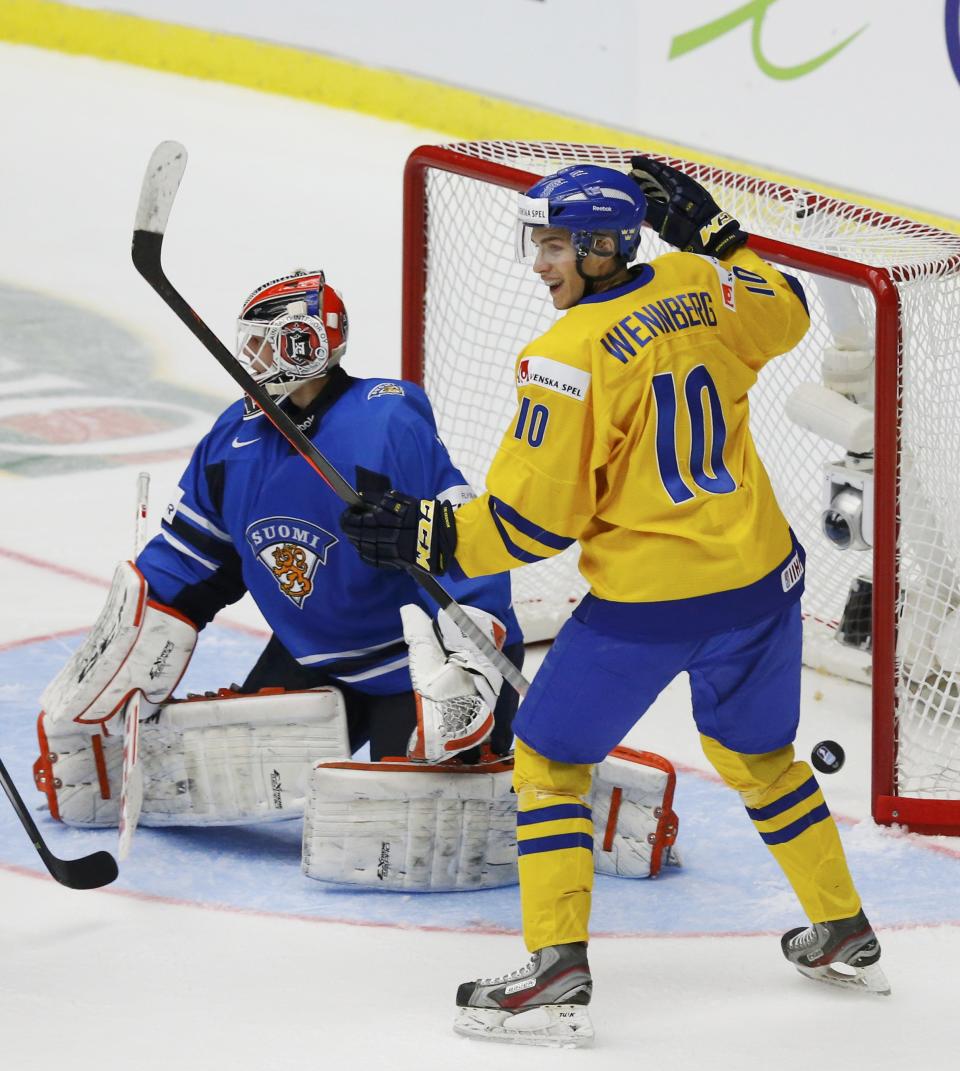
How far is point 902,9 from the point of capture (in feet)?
19.3

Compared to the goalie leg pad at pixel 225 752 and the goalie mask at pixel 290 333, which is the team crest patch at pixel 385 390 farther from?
the goalie leg pad at pixel 225 752

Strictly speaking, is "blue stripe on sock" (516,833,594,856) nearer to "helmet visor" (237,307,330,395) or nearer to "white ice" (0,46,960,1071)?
"white ice" (0,46,960,1071)

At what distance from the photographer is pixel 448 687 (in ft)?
9.64

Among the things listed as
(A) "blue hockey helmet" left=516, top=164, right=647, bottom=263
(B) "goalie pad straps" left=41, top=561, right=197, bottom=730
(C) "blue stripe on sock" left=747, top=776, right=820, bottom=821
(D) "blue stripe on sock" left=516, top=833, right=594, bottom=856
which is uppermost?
(A) "blue hockey helmet" left=516, top=164, right=647, bottom=263

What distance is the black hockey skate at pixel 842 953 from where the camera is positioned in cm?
275

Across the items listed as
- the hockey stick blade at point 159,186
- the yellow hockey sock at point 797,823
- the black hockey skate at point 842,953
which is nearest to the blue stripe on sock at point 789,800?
the yellow hockey sock at point 797,823

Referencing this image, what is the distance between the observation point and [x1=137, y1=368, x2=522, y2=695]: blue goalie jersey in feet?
10.1

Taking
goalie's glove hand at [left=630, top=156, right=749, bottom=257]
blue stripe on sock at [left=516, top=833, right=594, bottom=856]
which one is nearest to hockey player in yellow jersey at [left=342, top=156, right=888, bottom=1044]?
blue stripe on sock at [left=516, top=833, right=594, bottom=856]

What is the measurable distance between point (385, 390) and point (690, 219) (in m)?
0.58

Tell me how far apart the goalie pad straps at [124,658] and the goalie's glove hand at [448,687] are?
0.43m

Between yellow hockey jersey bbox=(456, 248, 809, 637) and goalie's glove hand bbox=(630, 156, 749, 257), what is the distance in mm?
195

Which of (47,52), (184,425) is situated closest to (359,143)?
(47,52)

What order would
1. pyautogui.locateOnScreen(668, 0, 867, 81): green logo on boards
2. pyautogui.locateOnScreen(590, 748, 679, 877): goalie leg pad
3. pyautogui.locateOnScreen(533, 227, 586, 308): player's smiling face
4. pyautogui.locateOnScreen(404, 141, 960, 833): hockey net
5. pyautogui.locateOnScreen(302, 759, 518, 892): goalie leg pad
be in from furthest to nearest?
pyautogui.locateOnScreen(668, 0, 867, 81): green logo on boards < pyautogui.locateOnScreen(404, 141, 960, 833): hockey net < pyautogui.locateOnScreen(590, 748, 679, 877): goalie leg pad < pyautogui.locateOnScreen(302, 759, 518, 892): goalie leg pad < pyautogui.locateOnScreen(533, 227, 586, 308): player's smiling face

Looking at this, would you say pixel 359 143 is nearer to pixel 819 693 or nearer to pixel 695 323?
pixel 819 693
